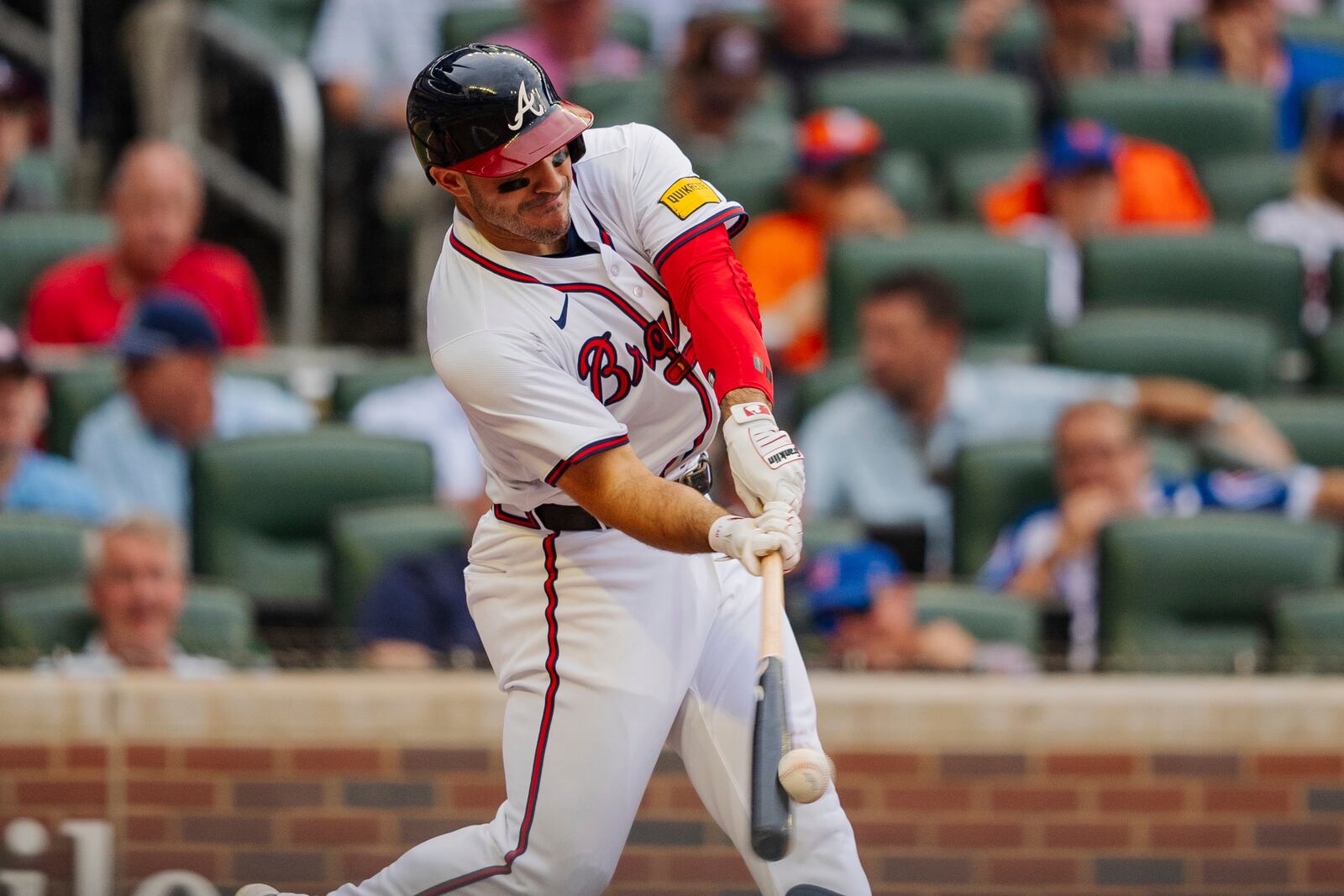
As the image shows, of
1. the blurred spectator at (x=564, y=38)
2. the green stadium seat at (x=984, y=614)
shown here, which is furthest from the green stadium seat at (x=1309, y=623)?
the blurred spectator at (x=564, y=38)

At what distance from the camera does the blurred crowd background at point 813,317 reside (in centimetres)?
446

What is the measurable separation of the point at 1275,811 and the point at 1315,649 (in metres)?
0.48

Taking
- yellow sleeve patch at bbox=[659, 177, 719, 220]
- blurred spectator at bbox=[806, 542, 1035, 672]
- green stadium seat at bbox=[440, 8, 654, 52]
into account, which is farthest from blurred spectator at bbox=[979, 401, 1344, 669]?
green stadium seat at bbox=[440, 8, 654, 52]

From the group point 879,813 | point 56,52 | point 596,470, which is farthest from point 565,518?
point 56,52

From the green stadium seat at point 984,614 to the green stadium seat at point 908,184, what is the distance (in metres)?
2.23

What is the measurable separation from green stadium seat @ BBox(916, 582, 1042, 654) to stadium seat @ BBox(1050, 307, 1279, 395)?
4.28 feet

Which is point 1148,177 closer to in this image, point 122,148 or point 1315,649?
point 1315,649

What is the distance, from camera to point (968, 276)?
5746 mm

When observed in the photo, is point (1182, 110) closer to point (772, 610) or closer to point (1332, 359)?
point (1332, 359)

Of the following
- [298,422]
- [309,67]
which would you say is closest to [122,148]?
[309,67]

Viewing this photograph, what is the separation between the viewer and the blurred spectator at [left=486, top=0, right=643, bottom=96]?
6.77m

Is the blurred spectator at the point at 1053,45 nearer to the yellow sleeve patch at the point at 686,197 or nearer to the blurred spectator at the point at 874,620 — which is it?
the blurred spectator at the point at 874,620

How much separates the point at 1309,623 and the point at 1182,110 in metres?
3.00

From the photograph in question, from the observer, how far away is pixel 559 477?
2.79 meters
